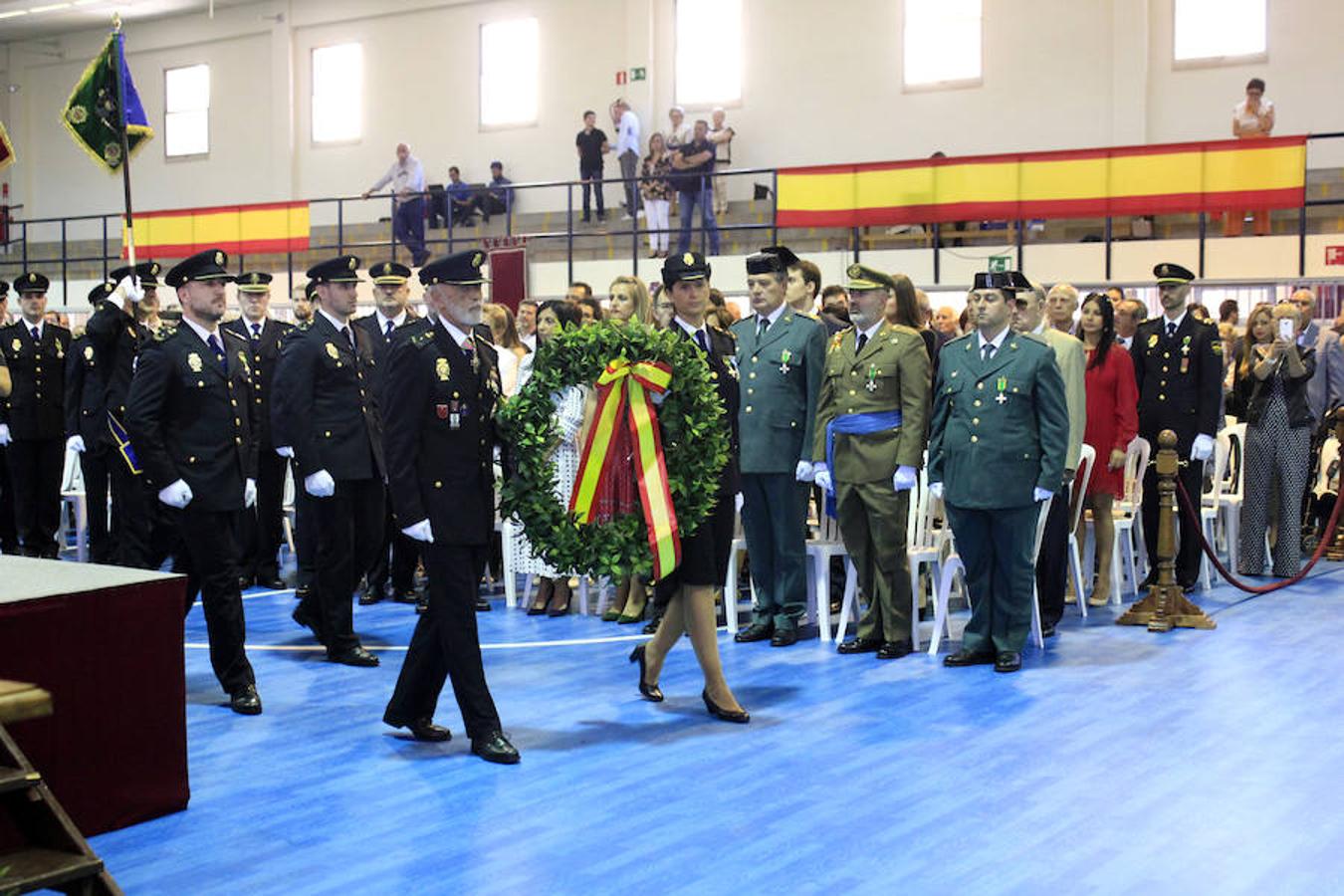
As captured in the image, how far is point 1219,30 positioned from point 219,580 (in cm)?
1396

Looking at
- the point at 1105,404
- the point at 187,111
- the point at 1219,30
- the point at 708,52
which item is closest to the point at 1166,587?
the point at 1105,404

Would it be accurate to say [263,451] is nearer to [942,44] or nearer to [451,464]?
[451,464]

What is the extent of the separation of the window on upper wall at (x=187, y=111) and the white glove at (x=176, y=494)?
1984cm

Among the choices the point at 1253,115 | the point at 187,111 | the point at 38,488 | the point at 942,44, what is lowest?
the point at 38,488

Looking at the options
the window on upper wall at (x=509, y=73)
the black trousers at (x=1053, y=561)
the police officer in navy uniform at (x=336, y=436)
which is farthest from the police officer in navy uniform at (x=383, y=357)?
the window on upper wall at (x=509, y=73)

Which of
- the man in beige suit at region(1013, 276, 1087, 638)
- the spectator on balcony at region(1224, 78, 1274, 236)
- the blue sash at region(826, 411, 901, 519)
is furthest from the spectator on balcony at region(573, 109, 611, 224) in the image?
A: the blue sash at region(826, 411, 901, 519)

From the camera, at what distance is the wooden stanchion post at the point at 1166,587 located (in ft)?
24.5

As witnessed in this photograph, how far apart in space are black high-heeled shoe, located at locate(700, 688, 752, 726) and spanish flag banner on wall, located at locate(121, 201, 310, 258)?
43.6 feet

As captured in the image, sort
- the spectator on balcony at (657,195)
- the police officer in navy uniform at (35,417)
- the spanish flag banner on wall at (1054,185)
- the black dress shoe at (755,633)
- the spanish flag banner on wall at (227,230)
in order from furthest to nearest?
1. the spanish flag banner on wall at (227,230)
2. the spectator on balcony at (657,195)
3. the spanish flag banner on wall at (1054,185)
4. the police officer in navy uniform at (35,417)
5. the black dress shoe at (755,633)

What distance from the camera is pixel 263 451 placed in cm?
891

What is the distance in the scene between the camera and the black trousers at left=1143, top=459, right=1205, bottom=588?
8570 mm

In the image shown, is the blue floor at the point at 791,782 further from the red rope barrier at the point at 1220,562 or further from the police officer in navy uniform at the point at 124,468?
the red rope barrier at the point at 1220,562

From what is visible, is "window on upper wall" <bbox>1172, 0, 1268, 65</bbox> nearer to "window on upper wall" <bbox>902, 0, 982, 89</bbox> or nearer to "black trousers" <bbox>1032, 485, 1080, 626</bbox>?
"window on upper wall" <bbox>902, 0, 982, 89</bbox>

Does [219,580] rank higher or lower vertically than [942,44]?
lower
